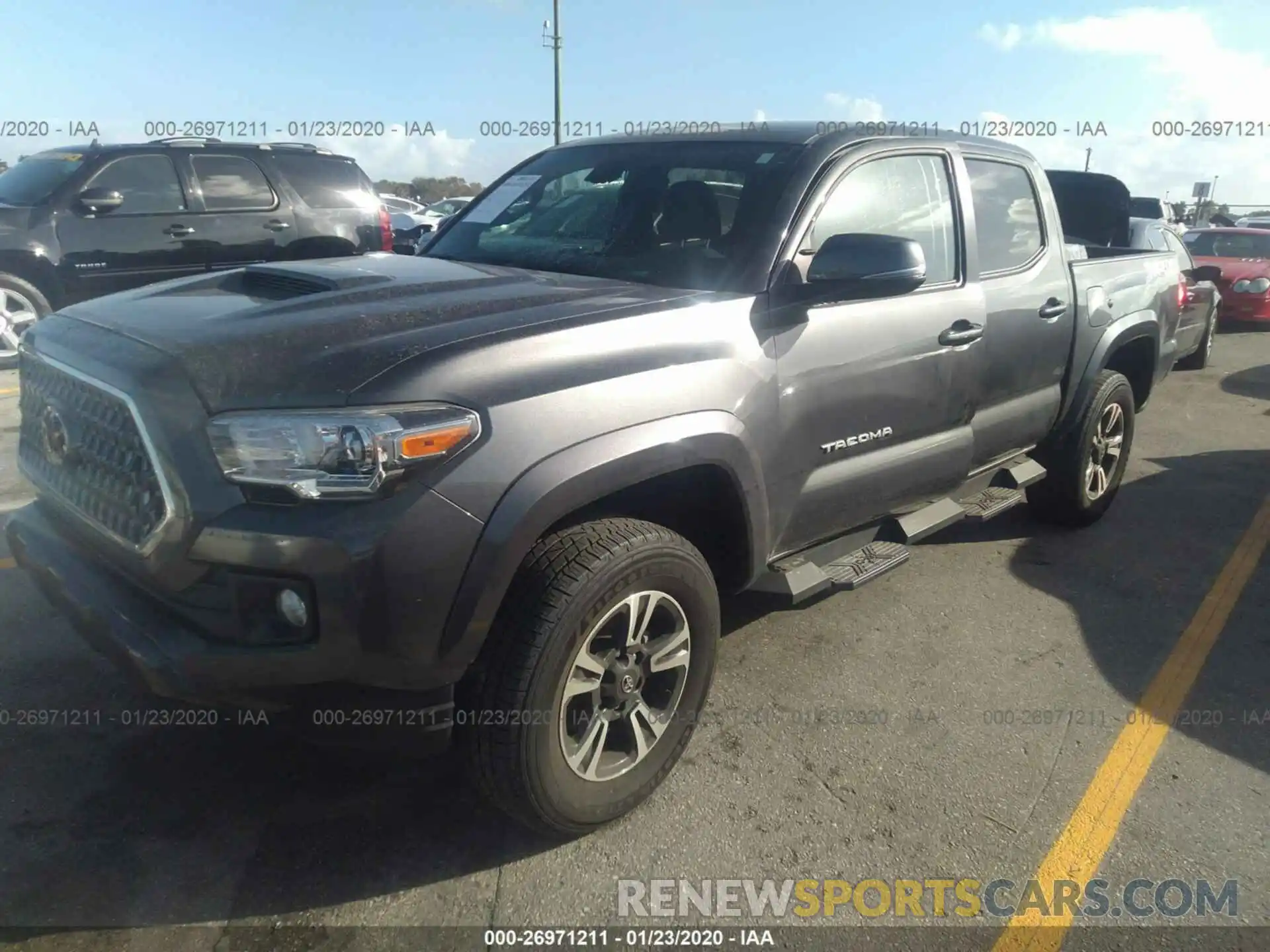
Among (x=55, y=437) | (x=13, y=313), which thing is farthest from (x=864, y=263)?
(x=13, y=313)

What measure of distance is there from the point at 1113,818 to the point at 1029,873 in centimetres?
43

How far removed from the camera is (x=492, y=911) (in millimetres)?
2453

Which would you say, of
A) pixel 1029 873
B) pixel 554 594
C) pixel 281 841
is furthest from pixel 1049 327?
pixel 281 841

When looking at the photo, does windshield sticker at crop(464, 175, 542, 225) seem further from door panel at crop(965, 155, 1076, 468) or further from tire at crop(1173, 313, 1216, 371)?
tire at crop(1173, 313, 1216, 371)

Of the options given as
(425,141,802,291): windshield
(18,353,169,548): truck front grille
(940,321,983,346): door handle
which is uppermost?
(425,141,802,291): windshield

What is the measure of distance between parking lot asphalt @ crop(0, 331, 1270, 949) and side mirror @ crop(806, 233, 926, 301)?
1.50 m

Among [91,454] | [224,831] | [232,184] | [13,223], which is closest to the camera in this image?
[91,454]

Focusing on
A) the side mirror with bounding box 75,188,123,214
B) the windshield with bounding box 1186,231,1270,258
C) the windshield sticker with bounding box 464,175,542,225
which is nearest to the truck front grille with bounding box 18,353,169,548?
the windshield sticker with bounding box 464,175,542,225

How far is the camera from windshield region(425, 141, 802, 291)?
323 centimetres

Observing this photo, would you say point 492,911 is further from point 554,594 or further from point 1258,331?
point 1258,331

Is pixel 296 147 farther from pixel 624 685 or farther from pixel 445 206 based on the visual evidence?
pixel 445 206

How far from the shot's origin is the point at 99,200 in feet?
26.5

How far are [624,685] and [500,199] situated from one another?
2.32 m

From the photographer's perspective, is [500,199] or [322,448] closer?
[322,448]
